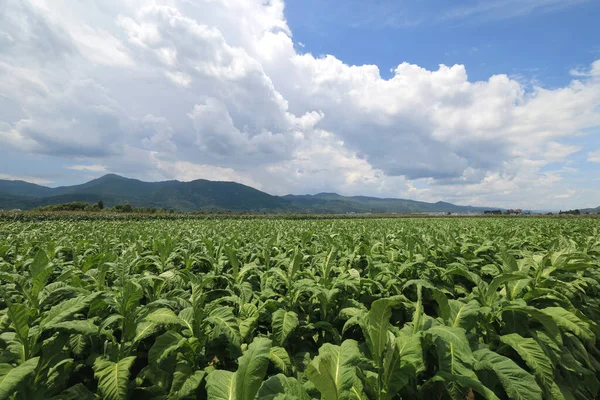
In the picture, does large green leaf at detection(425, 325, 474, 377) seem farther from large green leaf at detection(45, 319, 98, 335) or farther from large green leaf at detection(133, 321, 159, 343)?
large green leaf at detection(45, 319, 98, 335)

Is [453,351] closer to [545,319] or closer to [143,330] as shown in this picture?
[545,319]

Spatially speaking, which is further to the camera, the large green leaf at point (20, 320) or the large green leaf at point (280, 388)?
the large green leaf at point (20, 320)

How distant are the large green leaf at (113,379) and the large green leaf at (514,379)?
3.01m

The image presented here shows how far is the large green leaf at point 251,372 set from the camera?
1976 mm

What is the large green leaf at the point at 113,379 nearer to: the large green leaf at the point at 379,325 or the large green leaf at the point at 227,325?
the large green leaf at the point at 227,325

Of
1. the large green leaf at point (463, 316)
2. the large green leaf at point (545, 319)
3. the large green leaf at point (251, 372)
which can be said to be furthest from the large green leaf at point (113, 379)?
the large green leaf at point (545, 319)

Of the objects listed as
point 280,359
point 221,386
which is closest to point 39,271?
point 221,386

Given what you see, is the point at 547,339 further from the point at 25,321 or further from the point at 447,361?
the point at 25,321

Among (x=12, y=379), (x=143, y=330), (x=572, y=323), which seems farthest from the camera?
(x=572, y=323)

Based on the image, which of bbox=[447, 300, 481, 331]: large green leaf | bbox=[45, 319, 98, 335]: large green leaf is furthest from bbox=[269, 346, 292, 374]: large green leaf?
bbox=[447, 300, 481, 331]: large green leaf

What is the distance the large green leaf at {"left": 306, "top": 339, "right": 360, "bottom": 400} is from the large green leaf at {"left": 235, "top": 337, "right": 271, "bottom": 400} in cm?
37

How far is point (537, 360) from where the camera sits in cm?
265

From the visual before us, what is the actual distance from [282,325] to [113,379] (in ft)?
5.26

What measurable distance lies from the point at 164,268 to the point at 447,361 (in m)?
5.53
